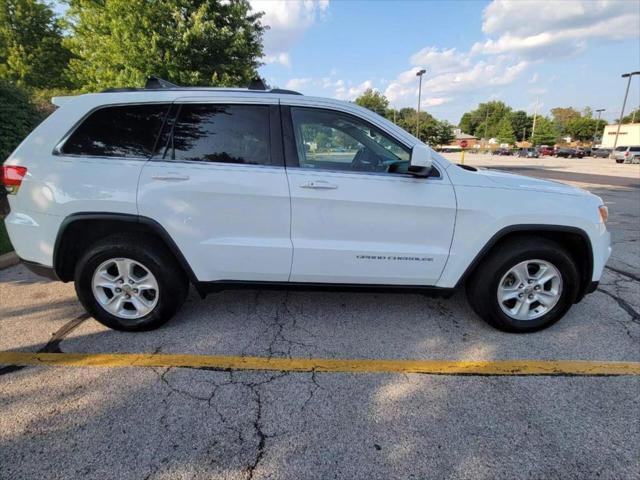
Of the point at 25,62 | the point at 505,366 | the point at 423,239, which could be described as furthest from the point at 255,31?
the point at 25,62

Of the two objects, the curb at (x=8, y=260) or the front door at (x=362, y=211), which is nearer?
the front door at (x=362, y=211)

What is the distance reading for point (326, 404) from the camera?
2354mm

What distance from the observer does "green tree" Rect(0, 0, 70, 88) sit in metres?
21.1

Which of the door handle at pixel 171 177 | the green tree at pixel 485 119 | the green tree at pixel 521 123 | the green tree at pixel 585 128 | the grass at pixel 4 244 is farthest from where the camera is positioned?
the green tree at pixel 485 119

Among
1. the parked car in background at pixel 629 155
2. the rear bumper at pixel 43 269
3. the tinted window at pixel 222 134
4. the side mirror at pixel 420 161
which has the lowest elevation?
the parked car in background at pixel 629 155

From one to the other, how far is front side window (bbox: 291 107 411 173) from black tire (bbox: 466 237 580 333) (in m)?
1.08

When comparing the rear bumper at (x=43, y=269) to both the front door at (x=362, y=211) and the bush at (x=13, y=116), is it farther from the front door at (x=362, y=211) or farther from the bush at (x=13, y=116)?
the bush at (x=13, y=116)

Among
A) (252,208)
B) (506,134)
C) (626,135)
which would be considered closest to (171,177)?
(252,208)

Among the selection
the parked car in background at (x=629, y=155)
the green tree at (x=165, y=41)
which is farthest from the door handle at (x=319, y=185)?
the parked car in background at (x=629, y=155)

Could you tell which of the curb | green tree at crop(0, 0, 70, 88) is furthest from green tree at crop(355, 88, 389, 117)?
the curb

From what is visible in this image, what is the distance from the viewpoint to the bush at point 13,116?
6.28 m

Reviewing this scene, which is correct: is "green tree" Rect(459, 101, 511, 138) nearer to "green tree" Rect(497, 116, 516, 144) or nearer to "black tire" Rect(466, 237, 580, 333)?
"green tree" Rect(497, 116, 516, 144)

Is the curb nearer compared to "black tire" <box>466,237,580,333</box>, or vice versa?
"black tire" <box>466,237,580,333</box>

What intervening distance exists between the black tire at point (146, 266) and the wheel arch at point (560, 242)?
7.57 ft
